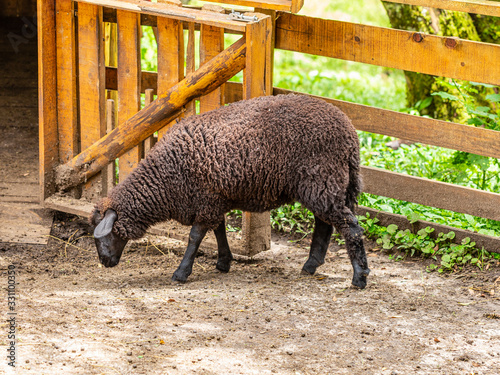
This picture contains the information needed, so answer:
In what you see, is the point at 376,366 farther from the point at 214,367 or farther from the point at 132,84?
the point at 132,84

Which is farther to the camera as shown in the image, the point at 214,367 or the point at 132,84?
the point at 132,84

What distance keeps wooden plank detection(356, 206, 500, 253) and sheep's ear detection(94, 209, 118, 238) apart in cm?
254

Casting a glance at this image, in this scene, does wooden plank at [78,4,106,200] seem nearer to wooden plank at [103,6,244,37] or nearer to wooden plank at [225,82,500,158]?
wooden plank at [103,6,244,37]

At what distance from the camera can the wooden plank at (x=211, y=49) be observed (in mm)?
5543

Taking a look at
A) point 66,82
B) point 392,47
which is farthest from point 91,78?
point 392,47

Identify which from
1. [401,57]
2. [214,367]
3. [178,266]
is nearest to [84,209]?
[178,266]

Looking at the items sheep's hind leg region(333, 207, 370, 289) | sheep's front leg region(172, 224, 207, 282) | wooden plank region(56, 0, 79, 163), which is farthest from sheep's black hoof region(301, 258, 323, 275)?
wooden plank region(56, 0, 79, 163)

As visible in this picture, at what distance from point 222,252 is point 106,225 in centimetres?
106

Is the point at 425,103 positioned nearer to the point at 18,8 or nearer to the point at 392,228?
the point at 392,228

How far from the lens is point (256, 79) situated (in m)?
5.47

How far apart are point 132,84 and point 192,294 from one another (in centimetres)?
210

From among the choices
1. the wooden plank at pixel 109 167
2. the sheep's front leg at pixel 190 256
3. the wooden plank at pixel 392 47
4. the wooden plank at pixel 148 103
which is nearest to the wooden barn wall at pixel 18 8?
the wooden plank at pixel 109 167

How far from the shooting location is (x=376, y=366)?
398 centimetres

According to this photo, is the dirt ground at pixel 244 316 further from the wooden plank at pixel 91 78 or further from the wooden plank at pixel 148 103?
the wooden plank at pixel 91 78
